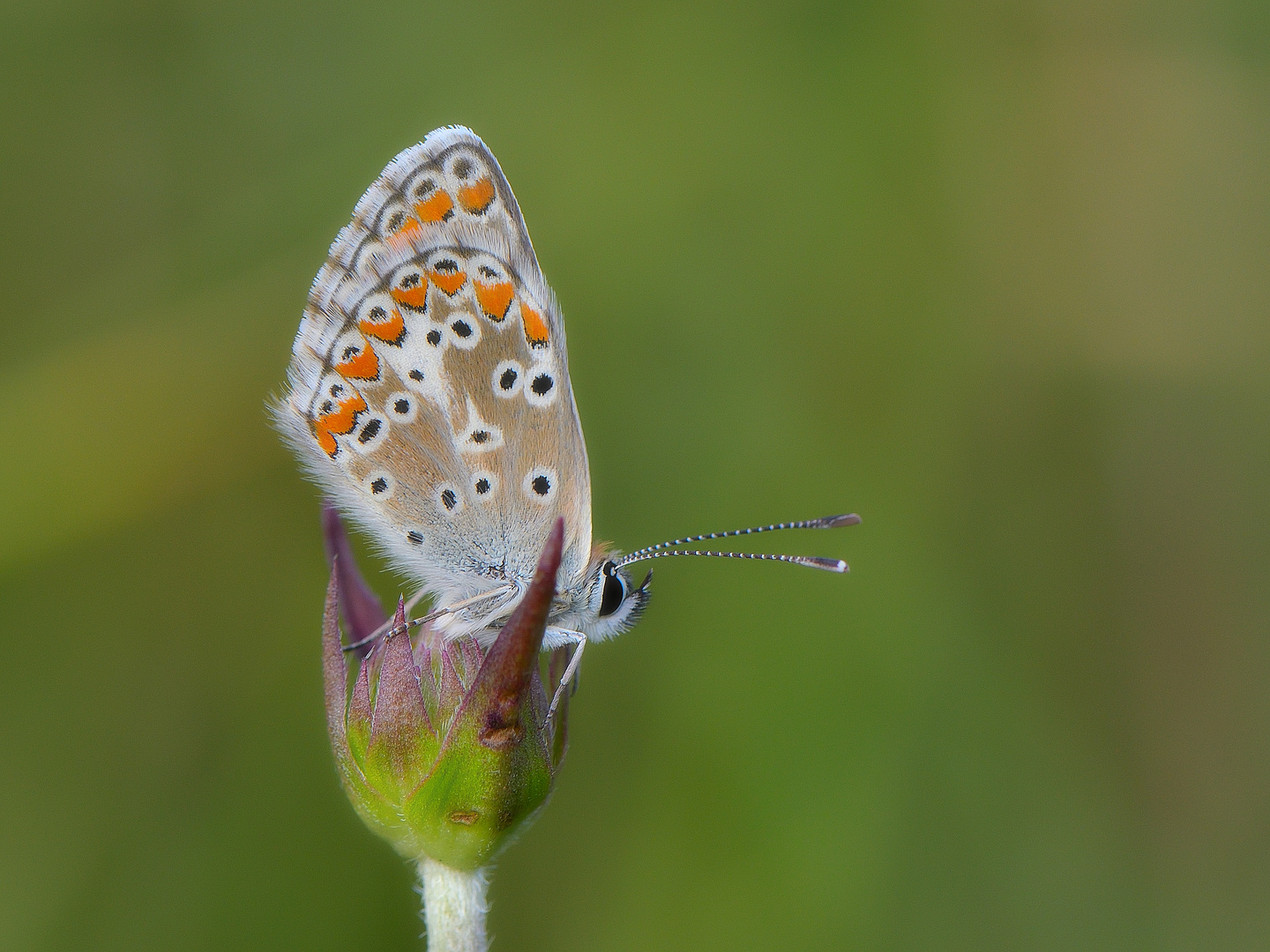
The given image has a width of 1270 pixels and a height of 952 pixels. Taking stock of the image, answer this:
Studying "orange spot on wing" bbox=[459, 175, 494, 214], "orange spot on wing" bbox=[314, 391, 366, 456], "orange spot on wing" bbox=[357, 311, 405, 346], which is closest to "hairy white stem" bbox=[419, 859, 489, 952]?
"orange spot on wing" bbox=[314, 391, 366, 456]

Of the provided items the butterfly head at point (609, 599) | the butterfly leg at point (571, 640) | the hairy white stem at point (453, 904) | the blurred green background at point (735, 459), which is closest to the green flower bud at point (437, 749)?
the hairy white stem at point (453, 904)

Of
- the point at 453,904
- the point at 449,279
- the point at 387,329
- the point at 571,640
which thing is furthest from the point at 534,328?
the point at 453,904

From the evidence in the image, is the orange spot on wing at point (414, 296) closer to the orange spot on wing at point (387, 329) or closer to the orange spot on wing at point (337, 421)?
the orange spot on wing at point (387, 329)

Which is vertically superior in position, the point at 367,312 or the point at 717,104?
the point at 717,104

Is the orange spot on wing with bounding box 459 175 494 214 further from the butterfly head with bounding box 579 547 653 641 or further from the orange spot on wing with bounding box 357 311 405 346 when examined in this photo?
the butterfly head with bounding box 579 547 653 641

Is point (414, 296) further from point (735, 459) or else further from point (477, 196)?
point (735, 459)

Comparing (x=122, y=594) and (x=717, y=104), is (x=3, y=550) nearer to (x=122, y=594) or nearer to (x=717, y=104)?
(x=122, y=594)

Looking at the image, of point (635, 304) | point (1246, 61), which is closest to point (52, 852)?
point (635, 304)

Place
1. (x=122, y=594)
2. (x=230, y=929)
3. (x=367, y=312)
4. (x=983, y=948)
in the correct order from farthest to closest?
(x=122, y=594) → (x=983, y=948) → (x=230, y=929) → (x=367, y=312)
